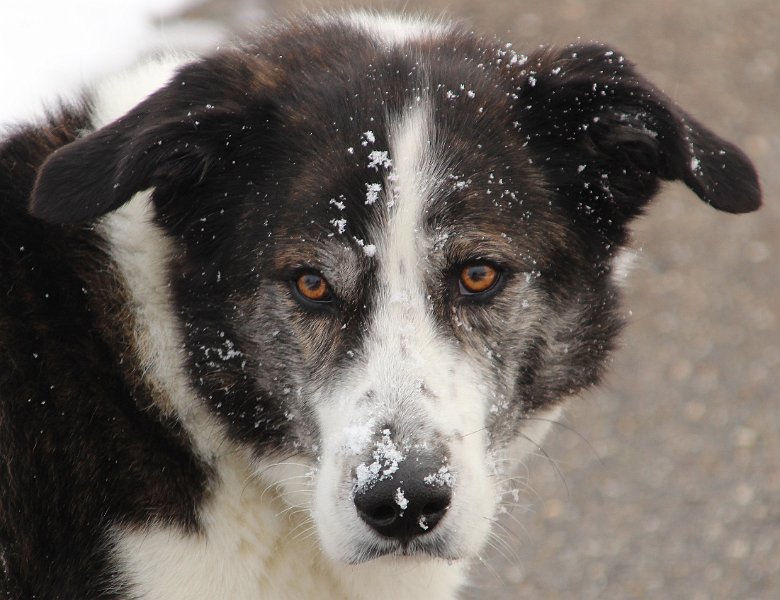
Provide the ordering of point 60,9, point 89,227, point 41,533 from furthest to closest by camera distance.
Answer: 1. point 60,9
2. point 89,227
3. point 41,533

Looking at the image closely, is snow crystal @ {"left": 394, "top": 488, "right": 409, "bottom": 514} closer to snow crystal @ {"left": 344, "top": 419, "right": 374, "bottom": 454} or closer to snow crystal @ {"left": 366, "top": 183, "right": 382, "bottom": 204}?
snow crystal @ {"left": 344, "top": 419, "right": 374, "bottom": 454}

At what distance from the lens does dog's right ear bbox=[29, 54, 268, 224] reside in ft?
8.39

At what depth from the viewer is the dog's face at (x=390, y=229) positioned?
2.57 meters

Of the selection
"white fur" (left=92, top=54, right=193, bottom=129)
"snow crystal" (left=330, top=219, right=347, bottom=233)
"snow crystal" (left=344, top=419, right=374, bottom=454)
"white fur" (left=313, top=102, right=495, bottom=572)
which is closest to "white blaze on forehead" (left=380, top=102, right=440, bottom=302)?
"white fur" (left=313, top=102, right=495, bottom=572)

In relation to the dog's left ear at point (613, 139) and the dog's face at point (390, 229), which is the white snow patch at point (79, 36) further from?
the dog's left ear at point (613, 139)

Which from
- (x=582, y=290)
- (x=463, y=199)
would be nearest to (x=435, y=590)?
(x=582, y=290)

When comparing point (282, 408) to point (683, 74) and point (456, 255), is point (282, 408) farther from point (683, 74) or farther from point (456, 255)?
point (683, 74)

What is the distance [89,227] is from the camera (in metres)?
2.85

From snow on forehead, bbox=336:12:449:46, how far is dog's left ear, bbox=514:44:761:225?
32 centimetres

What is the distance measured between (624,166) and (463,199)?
22.5 inches

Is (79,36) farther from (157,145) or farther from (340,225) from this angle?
(340,225)

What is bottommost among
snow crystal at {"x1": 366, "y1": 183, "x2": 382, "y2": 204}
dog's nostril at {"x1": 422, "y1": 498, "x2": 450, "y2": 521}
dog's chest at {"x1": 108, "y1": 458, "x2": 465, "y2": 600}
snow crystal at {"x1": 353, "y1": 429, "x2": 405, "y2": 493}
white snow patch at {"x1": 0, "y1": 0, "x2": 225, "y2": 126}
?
white snow patch at {"x1": 0, "y1": 0, "x2": 225, "y2": 126}

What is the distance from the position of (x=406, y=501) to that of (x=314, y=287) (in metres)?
0.60

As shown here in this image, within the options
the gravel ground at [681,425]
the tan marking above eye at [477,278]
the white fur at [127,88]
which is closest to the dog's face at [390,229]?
the tan marking above eye at [477,278]
